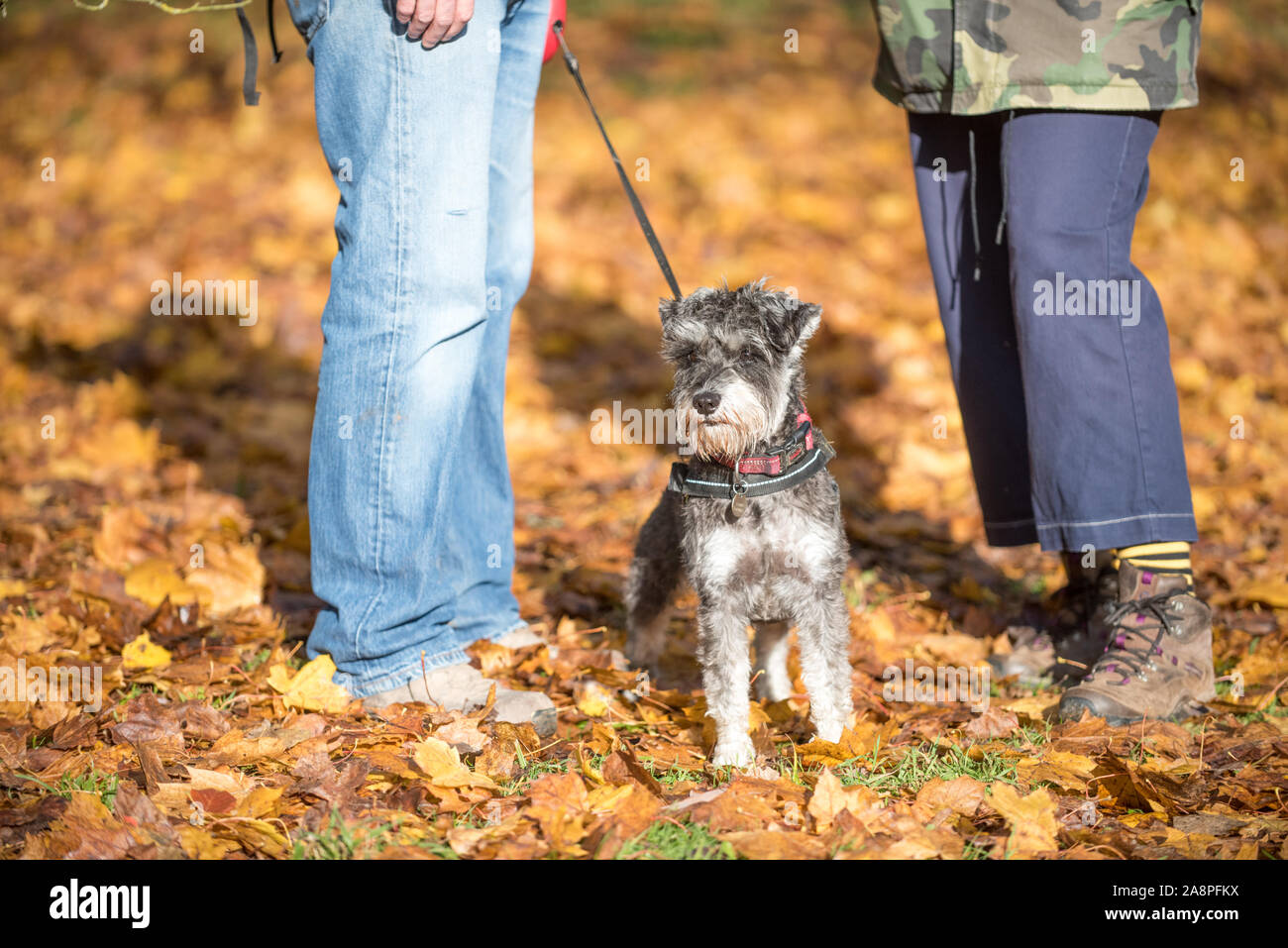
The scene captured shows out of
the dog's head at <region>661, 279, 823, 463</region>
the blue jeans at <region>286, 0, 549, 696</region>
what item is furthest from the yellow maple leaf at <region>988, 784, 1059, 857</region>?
the blue jeans at <region>286, 0, 549, 696</region>

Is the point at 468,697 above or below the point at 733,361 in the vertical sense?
below

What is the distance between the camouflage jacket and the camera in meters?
3.61

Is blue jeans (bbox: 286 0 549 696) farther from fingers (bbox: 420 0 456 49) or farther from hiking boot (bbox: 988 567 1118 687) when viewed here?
hiking boot (bbox: 988 567 1118 687)

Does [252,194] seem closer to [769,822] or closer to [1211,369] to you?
[1211,369]

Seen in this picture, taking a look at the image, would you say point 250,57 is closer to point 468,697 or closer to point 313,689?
point 313,689

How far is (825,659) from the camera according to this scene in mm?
3400

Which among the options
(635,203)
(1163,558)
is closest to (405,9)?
(635,203)

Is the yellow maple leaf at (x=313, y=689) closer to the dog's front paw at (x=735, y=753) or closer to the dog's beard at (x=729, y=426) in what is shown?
the dog's front paw at (x=735, y=753)

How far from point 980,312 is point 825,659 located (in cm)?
176

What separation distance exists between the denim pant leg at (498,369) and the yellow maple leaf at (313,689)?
1.87 feet
